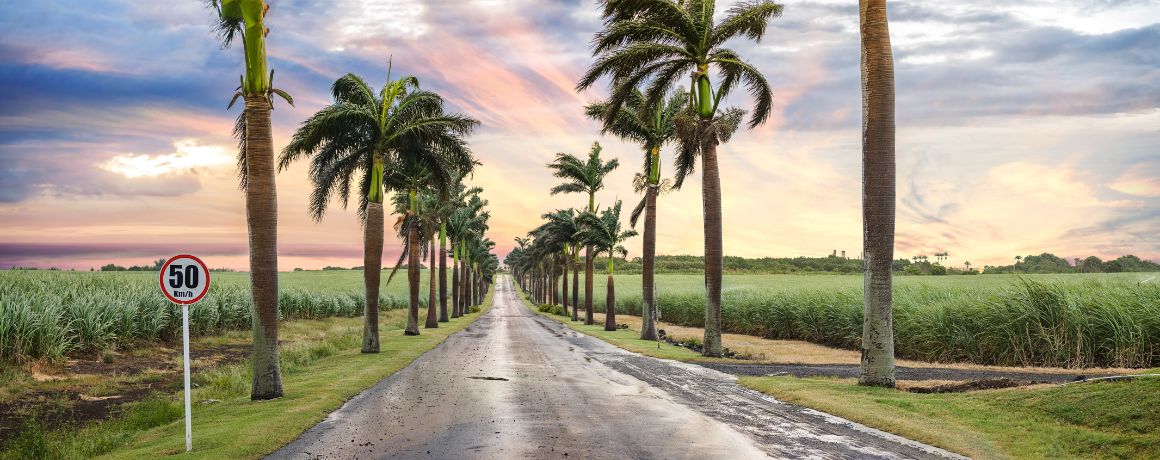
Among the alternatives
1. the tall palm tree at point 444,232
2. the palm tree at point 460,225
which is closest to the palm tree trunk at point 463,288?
the palm tree at point 460,225

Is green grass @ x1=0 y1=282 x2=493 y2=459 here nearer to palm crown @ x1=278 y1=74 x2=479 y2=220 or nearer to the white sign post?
the white sign post

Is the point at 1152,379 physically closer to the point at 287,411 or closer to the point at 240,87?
the point at 287,411

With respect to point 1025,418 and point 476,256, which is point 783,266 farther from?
point 1025,418

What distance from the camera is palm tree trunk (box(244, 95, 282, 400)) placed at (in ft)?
49.1

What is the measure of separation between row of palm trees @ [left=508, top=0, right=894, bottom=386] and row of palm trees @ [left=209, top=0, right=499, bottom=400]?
6.73 metres

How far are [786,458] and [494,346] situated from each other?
20299mm

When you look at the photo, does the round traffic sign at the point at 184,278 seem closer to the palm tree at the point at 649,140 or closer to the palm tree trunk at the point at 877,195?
the palm tree trunk at the point at 877,195

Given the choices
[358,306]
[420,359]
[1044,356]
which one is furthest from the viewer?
[358,306]

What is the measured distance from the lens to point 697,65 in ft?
79.3

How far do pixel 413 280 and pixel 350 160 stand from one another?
13676mm

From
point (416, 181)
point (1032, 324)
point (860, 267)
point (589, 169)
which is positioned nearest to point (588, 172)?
point (589, 169)

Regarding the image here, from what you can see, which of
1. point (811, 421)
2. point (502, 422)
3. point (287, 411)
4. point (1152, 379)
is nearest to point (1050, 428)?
point (1152, 379)

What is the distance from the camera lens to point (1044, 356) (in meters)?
20.5

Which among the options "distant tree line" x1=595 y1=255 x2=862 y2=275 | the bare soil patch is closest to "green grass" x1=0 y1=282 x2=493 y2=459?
the bare soil patch
